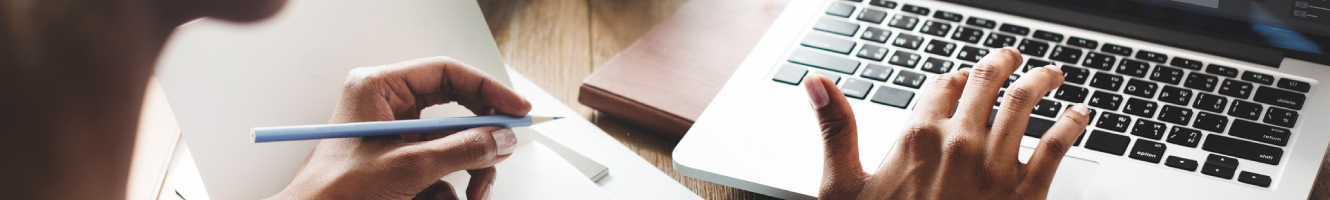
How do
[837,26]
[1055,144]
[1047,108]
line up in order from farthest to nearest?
1. [837,26]
2. [1047,108]
3. [1055,144]

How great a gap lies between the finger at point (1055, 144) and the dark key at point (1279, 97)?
17cm

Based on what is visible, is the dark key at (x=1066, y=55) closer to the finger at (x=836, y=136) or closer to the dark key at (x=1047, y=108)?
the dark key at (x=1047, y=108)

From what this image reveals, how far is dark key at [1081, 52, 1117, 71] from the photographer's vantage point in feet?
1.65

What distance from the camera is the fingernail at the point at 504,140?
0.40 m

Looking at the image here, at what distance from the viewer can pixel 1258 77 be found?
1.55 ft

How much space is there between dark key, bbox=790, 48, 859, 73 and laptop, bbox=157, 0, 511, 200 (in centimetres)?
22

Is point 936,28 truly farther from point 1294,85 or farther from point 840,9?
point 1294,85

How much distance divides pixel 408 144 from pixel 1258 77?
0.47 metres

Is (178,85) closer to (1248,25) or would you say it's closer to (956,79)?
(956,79)

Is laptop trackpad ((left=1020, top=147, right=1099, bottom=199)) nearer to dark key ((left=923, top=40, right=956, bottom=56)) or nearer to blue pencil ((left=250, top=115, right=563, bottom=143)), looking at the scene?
Answer: dark key ((left=923, top=40, right=956, bottom=56))

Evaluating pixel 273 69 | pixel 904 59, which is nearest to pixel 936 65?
pixel 904 59

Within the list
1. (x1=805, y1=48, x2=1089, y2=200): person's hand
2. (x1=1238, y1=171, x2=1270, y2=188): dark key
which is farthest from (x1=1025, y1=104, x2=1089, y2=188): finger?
(x1=1238, y1=171, x2=1270, y2=188): dark key

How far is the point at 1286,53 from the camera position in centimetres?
49

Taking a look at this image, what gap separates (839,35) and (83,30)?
0.43 metres
